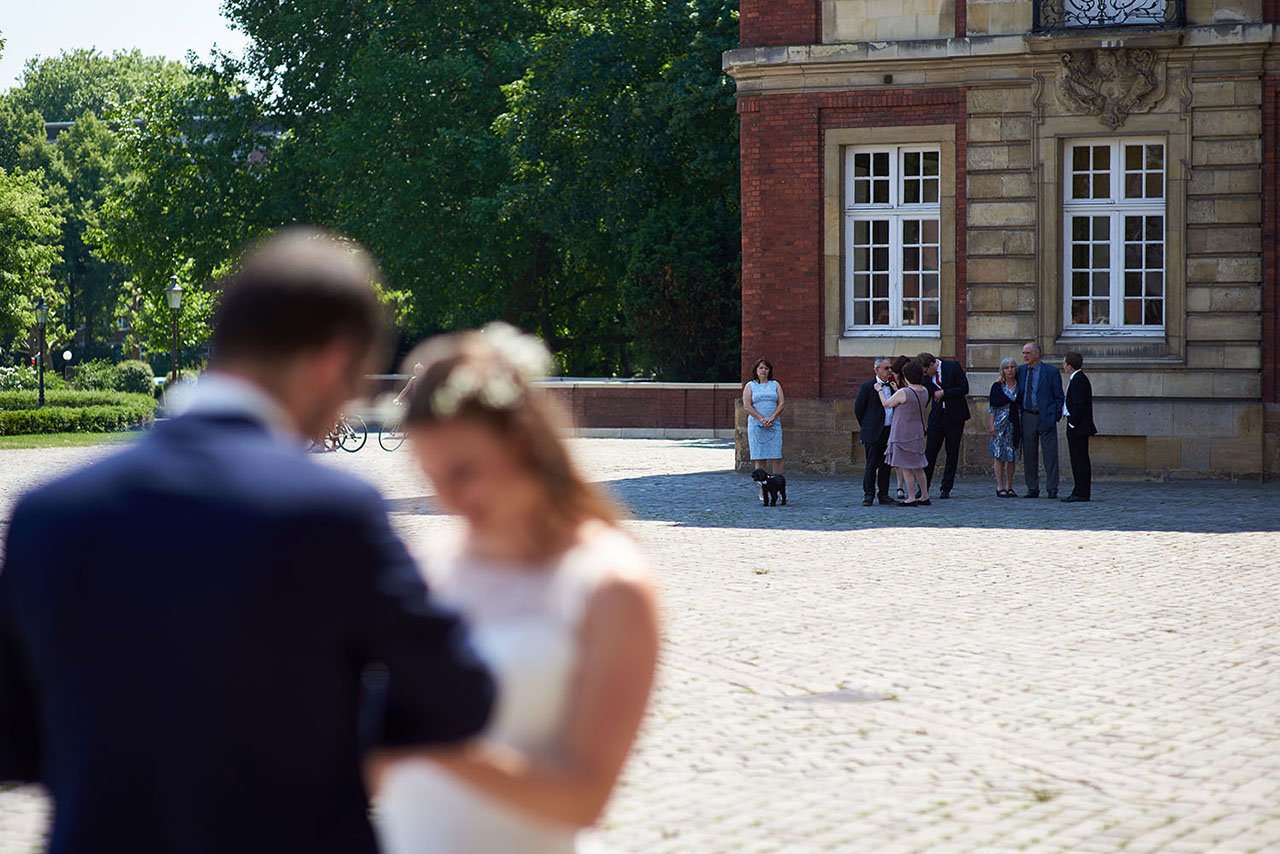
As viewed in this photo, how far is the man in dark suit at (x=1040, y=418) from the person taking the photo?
64.4 feet

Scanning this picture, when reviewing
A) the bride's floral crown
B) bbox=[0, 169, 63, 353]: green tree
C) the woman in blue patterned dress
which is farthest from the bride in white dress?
bbox=[0, 169, 63, 353]: green tree

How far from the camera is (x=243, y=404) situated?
6.78 ft

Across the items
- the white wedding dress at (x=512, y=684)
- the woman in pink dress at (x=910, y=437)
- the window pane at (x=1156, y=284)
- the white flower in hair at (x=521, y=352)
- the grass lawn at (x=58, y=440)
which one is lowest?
the grass lawn at (x=58, y=440)

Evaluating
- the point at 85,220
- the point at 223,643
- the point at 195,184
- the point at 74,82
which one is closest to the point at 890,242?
the point at 223,643

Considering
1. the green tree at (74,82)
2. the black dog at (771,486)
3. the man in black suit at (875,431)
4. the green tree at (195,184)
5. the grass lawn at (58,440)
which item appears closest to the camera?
the black dog at (771,486)

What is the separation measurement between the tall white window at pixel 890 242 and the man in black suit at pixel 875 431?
4312mm

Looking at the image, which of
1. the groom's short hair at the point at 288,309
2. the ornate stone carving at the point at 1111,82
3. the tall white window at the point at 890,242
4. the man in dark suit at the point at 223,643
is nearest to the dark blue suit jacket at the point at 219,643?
the man in dark suit at the point at 223,643

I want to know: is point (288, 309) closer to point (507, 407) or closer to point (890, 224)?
point (507, 407)

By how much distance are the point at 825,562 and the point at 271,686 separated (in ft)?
37.1

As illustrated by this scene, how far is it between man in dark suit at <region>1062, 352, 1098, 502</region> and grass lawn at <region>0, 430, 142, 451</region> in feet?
63.7

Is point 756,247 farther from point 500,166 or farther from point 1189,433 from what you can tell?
point 500,166

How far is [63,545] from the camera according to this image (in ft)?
6.45

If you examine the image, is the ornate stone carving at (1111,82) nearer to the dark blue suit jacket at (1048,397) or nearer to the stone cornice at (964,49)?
the stone cornice at (964,49)

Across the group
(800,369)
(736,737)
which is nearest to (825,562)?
(736,737)
